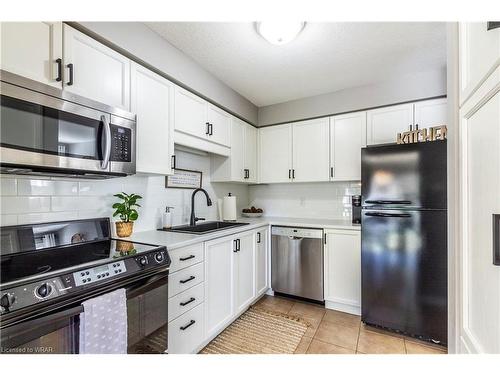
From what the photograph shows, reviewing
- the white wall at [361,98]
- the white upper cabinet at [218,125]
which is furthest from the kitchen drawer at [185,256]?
the white wall at [361,98]

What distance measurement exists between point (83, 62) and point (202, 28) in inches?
32.5

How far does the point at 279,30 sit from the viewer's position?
1.61 meters

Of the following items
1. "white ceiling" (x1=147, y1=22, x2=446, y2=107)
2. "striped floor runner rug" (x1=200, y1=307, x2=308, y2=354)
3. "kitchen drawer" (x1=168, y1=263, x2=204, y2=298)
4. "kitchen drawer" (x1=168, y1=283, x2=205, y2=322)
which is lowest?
"striped floor runner rug" (x1=200, y1=307, x2=308, y2=354)

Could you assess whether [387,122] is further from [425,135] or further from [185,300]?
[185,300]

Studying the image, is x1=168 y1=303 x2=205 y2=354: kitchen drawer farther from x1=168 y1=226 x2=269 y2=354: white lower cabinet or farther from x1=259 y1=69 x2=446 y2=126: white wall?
x1=259 y1=69 x2=446 y2=126: white wall

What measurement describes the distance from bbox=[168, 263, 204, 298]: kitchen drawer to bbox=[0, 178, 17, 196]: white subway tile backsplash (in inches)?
38.0

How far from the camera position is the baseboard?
2.37m

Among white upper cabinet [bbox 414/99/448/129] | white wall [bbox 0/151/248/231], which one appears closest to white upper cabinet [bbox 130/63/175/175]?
white wall [bbox 0/151/248/231]

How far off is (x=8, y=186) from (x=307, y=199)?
9.14ft

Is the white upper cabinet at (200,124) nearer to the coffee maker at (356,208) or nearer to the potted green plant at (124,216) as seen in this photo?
the potted green plant at (124,216)

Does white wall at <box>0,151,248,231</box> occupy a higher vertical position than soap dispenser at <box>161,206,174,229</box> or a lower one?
higher

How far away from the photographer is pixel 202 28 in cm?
167
